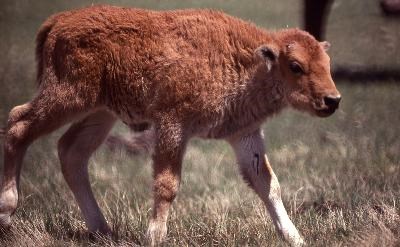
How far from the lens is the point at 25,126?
25.0 ft

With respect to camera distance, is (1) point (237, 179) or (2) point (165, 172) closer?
(2) point (165, 172)

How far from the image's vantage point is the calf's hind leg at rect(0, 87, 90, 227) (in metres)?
7.46

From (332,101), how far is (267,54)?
0.68 m

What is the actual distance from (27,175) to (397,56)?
9.29 m

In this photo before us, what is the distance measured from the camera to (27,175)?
32.9ft

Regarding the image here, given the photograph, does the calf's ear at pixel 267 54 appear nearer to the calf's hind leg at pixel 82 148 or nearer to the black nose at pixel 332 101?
the black nose at pixel 332 101

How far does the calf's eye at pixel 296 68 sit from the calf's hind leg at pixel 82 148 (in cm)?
180

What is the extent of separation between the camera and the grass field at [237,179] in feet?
24.0

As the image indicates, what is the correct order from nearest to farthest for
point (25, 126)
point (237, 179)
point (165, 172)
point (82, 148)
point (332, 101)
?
1. point (332, 101)
2. point (165, 172)
3. point (25, 126)
4. point (82, 148)
5. point (237, 179)

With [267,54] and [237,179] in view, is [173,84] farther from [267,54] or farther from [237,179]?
[237,179]

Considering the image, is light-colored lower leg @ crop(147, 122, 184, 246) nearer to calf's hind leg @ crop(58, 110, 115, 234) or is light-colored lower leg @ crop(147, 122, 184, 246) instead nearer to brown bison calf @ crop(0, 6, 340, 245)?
brown bison calf @ crop(0, 6, 340, 245)

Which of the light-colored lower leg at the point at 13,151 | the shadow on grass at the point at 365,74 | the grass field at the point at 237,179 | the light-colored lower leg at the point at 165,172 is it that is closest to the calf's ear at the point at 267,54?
the light-colored lower leg at the point at 165,172

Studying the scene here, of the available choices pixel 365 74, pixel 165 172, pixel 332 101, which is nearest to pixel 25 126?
pixel 165 172

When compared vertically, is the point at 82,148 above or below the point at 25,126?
below
